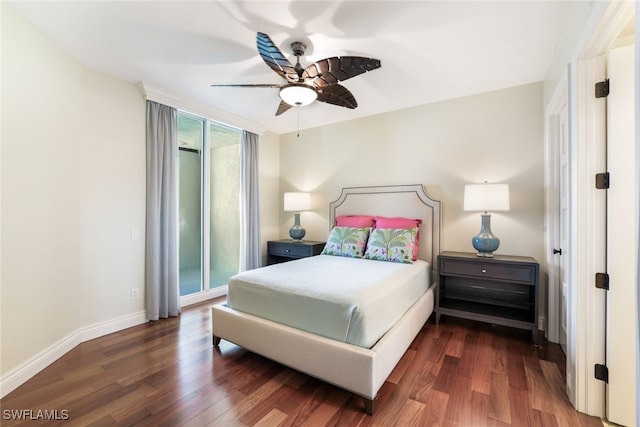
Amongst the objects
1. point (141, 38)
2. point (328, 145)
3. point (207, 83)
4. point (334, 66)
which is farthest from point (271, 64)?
point (328, 145)

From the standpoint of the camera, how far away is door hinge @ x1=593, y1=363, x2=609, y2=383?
1.57 m

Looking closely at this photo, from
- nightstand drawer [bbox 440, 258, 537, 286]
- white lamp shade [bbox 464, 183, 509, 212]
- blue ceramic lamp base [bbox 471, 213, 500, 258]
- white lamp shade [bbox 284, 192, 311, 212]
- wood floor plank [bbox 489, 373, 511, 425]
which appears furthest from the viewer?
white lamp shade [bbox 284, 192, 311, 212]

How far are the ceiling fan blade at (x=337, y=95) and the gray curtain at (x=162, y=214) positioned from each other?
200cm

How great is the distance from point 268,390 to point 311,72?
2389mm

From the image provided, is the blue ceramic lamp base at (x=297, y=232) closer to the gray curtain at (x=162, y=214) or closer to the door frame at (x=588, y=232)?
the gray curtain at (x=162, y=214)

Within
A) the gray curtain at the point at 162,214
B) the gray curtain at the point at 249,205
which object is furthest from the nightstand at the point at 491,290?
the gray curtain at the point at 162,214

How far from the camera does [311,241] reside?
4.36 meters

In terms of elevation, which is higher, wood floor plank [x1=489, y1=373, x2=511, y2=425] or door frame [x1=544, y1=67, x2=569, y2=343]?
door frame [x1=544, y1=67, x2=569, y2=343]

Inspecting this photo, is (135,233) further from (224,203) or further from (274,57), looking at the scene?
(274,57)

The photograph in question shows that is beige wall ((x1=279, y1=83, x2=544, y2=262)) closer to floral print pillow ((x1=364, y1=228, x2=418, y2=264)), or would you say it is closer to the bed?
floral print pillow ((x1=364, y1=228, x2=418, y2=264))

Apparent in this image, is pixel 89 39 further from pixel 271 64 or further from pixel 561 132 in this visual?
pixel 561 132

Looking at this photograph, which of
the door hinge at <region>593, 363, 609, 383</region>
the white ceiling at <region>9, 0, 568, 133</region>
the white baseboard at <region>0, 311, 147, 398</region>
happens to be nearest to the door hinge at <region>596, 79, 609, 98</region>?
the white ceiling at <region>9, 0, 568, 133</region>

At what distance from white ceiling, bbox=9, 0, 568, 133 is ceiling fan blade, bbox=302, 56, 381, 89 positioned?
0.32 m

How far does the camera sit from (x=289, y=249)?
415 cm
